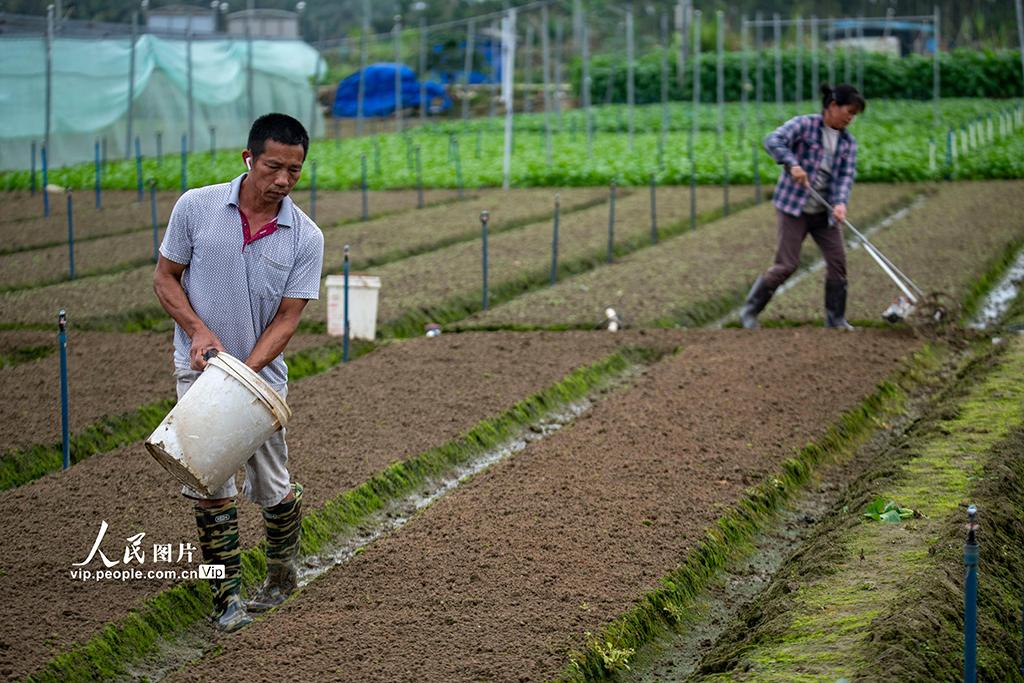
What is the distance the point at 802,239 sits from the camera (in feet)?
32.9

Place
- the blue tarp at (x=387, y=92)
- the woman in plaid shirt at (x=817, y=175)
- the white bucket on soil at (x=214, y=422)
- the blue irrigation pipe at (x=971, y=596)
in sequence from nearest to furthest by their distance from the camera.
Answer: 1. the blue irrigation pipe at (x=971, y=596)
2. the white bucket on soil at (x=214, y=422)
3. the woman in plaid shirt at (x=817, y=175)
4. the blue tarp at (x=387, y=92)

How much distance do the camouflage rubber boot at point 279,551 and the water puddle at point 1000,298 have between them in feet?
23.2

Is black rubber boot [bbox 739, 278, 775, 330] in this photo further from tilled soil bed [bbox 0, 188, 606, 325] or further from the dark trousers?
tilled soil bed [bbox 0, 188, 606, 325]

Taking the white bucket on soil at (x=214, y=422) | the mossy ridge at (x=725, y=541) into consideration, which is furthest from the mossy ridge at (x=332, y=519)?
the mossy ridge at (x=725, y=541)

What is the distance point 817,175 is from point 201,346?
615 centimetres

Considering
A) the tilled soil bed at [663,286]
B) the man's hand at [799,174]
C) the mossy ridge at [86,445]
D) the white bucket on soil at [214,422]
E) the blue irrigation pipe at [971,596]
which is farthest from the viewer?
the tilled soil bed at [663,286]

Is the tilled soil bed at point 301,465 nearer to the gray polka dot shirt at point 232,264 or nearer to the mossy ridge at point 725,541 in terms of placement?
the gray polka dot shirt at point 232,264

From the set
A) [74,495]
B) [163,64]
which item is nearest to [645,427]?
[74,495]

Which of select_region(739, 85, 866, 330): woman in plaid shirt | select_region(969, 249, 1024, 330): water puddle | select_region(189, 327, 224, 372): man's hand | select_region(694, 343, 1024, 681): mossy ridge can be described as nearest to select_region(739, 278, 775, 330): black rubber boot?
select_region(739, 85, 866, 330): woman in plaid shirt

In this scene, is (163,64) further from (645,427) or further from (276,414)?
(276,414)

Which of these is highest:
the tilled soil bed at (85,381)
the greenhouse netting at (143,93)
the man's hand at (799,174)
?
the greenhouse netting at (143,93)

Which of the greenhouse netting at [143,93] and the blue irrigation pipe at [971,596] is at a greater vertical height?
the greenhouse netting at [143,93]

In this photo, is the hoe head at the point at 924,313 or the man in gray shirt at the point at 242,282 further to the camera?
the hoe head at the point at 924,313

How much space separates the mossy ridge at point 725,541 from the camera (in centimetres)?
489
